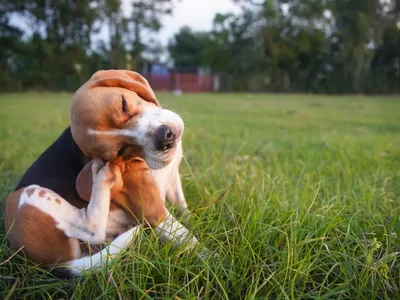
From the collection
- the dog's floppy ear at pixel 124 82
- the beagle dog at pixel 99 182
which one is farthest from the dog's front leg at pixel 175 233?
the dog's floppy ear at pixel 124 82

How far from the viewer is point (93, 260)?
5.99 ft

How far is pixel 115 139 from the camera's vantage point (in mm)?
1887

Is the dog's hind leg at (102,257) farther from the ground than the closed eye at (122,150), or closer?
closer

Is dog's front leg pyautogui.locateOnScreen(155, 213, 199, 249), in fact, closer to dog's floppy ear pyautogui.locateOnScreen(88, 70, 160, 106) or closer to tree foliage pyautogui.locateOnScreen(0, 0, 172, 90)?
dog's floppy ear pyautogui.locateOnScreen(88, 70, 160, 106)

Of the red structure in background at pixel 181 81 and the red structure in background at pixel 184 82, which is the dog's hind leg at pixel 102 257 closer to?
the red structure in background at pixel 181 81

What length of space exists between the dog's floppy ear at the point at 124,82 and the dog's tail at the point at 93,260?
707 mm

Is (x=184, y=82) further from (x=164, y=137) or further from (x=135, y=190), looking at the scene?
(x=164, y=137)

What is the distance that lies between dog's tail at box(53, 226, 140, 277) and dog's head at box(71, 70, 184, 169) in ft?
1.25

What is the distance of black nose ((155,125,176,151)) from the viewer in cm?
182

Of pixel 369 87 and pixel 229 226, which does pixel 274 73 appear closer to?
pixel 369 87

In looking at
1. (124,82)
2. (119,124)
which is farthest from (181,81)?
(119,124)

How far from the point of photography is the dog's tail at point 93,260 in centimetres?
180

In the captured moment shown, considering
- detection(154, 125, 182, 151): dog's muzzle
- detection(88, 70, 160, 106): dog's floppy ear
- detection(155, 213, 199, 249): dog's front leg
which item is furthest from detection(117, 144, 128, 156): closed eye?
detection(155, 213, 199, 249): dog's front leg

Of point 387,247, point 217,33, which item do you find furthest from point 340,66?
point 387,247
